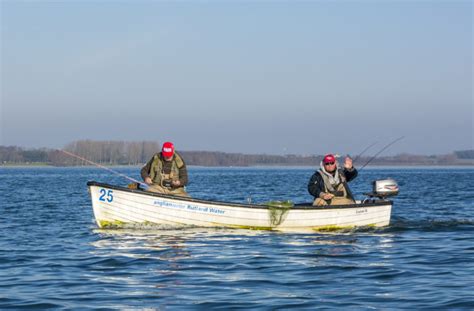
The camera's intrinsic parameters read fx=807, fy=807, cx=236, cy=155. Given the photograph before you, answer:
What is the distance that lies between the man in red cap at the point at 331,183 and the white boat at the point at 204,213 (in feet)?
1.11

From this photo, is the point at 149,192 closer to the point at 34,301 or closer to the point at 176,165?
the point at 176,165

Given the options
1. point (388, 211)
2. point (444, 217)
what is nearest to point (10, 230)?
point (388, 211)

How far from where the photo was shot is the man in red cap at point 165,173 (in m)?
18.3

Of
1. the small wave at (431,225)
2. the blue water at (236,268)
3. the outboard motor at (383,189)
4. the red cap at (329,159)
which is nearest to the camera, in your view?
the blue water at (236,268)

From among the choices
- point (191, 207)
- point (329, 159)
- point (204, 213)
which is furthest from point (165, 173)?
point (329, 159)

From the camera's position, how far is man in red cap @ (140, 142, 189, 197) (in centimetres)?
1834

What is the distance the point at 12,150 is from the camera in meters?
198

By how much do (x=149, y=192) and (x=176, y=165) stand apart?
3.21ft

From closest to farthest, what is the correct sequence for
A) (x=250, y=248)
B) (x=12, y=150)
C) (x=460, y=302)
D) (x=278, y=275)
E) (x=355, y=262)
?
(x=460, y=302), (x=278, y=275), (x=355, y=262), (x=250, y=248), (x=12, y=150)

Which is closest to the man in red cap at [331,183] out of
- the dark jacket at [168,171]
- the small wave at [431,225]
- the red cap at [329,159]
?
the red cap at [329,159]

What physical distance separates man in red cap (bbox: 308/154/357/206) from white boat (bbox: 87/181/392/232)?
0.34 meters

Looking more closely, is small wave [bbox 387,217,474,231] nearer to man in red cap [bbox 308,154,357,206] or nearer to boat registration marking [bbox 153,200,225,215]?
man in red cap [bbox 308,154,357,206]

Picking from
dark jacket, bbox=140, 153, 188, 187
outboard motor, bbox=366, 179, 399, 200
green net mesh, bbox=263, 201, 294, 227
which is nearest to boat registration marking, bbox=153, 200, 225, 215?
dark jacket, bbox=140, 153, 188, 187

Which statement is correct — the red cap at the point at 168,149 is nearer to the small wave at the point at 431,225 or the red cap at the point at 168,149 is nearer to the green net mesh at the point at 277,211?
the green net mesh at the point at 277,211
